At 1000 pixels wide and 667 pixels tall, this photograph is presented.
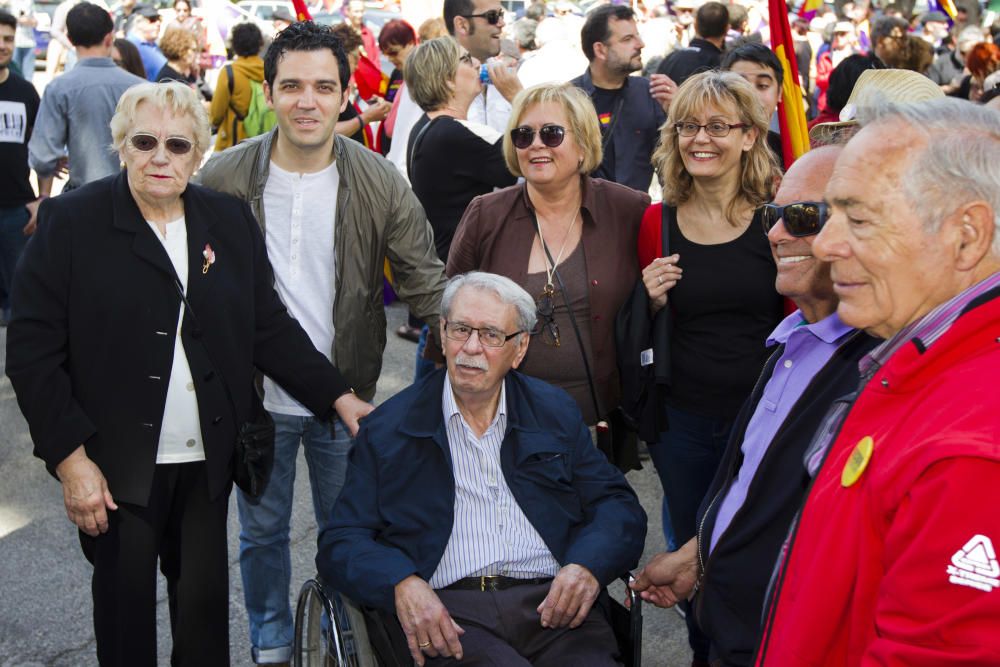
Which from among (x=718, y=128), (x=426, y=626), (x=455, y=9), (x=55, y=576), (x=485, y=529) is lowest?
(x=55, y=576)

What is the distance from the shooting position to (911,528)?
1.44m

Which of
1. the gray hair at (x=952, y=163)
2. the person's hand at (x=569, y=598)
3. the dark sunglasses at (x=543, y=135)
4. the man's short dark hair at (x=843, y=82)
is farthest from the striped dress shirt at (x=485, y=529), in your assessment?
the man's short dark hair at (x=843, y=82)

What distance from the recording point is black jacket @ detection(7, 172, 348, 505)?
288 cm

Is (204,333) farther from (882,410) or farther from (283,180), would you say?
(882,410)

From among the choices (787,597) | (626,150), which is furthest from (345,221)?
(626,150)

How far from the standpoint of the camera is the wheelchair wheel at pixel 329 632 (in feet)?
9.29


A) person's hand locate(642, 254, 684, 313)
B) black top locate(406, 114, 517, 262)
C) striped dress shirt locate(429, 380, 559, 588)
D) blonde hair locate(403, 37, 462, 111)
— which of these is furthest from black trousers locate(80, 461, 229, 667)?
blonde hair locate(403, 37, 462, 111)

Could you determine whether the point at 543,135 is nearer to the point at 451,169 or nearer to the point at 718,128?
the point at 718,128

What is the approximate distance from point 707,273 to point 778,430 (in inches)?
51.5

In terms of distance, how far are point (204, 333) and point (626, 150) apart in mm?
3521

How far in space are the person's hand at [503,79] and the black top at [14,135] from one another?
381 centimetres

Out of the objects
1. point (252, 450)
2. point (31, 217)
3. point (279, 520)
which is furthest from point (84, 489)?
point (31, 217)

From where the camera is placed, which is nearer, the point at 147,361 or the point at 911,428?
the point at 911,428

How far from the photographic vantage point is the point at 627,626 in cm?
298
